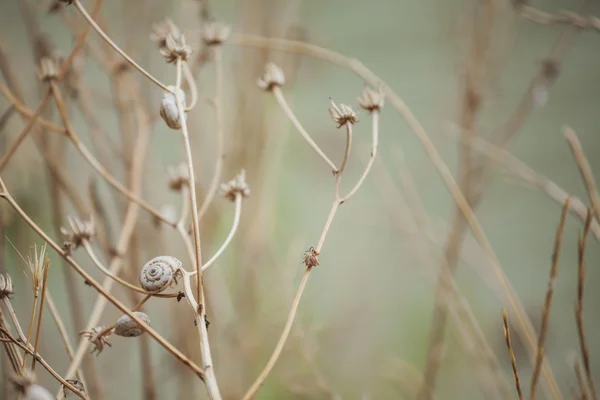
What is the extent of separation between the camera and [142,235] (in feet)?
1.72

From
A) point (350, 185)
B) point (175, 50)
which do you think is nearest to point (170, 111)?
point (175, 50)

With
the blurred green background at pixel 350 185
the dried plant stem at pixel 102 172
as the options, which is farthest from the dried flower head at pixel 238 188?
the blurred green background at pixel 350 185

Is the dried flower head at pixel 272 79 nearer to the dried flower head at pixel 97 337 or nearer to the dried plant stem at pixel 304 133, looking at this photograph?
the dried plant stem at pixel 304 133

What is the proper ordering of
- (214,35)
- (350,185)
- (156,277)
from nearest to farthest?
1. (156,277)
2. (214,35)
3. (350,185)

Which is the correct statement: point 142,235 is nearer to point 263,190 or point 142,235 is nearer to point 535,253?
point 263,190

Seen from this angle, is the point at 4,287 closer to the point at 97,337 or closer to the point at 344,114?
the point at 97,337

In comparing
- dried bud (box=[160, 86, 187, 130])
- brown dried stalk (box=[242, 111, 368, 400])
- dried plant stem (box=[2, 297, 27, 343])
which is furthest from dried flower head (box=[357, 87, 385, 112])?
dried plant stem (box=[2, 297, 27, 343])

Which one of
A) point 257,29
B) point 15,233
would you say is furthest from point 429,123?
point 15,233

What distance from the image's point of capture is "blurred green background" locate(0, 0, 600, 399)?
61 cm

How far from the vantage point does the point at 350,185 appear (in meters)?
1.20

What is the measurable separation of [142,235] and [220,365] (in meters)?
0.19

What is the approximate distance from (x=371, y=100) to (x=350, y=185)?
916mm

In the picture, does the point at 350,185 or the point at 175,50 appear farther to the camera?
the point at 350,185

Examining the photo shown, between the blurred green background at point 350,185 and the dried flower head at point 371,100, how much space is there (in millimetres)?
273
